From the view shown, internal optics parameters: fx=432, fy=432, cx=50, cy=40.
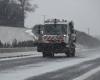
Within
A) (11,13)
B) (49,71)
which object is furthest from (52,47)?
(11,13)

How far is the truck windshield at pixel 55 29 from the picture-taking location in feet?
116

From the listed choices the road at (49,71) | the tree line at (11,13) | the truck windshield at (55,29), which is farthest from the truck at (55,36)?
the tree line at (11,13)

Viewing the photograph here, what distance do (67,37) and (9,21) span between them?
70.4m

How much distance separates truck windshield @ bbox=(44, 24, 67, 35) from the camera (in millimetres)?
35406

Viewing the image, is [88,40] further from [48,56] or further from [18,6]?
[48,56]

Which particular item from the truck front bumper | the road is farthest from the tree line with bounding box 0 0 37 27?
the road

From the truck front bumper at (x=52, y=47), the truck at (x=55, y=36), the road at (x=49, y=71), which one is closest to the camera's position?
the road at (x=49, y=71)

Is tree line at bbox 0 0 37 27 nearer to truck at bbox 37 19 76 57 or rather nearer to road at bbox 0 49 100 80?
truck at bbox 37 19 76 57

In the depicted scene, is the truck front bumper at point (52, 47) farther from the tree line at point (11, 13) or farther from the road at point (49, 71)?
the tree line at point (11, 13)

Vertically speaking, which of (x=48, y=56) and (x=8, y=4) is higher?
(x=8, y=4)

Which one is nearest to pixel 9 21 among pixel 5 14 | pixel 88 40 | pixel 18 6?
pixel 5 14

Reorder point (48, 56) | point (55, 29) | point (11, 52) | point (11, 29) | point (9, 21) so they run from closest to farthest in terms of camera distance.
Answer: point (55, 29)
point (48, 56)
point (11, 52)
point (11, 29)
point (9, 21)

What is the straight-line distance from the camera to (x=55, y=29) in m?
35.5

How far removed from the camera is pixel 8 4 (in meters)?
112
